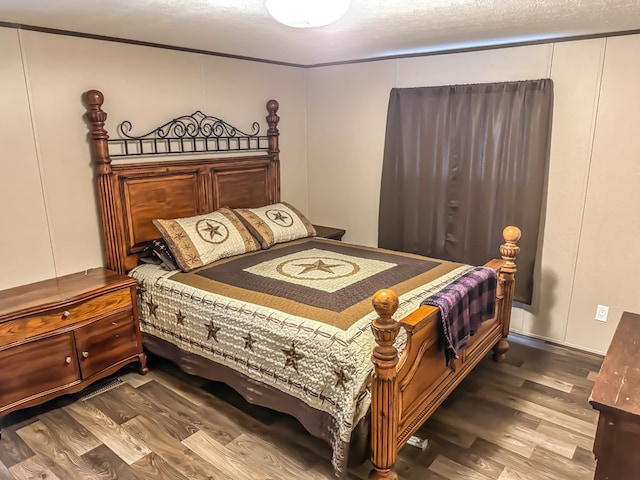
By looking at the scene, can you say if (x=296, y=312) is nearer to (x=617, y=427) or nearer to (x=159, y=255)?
(x=159, y=255)

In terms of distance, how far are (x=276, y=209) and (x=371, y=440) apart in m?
2.26

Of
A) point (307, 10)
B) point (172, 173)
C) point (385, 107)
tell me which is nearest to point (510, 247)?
point (385, 107)

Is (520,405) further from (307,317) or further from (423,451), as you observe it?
(307,317)

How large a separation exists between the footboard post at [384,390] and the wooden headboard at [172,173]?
206 cm

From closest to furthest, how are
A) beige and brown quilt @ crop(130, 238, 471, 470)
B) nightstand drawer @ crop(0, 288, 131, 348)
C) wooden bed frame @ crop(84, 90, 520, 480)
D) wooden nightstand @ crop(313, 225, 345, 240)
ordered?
wooden bed frame @ crop(84, 90, 520, 480)
beige and brown quilt @ crop(130, 238, 471, 470)
nightstand drawer @ crop(0, 288, 131, 348)
wooden nightstand @ crop(313, 225, 345, 240)

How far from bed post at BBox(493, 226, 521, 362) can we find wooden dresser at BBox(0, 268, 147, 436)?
237 centimetres

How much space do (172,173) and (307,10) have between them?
1901 mm

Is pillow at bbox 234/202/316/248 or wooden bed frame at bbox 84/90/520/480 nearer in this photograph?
wooden bed frame at bbox 84/90/520/480

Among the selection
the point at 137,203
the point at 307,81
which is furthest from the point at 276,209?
the point at 307,81

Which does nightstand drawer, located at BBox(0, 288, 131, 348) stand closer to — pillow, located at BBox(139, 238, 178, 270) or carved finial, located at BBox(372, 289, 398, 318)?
pillow, located at BBox(139, 238, 178, 270)

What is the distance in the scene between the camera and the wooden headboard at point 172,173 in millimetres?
3027

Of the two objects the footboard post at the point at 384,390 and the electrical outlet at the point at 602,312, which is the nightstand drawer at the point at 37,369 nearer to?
the footboard post at the point at 384,390

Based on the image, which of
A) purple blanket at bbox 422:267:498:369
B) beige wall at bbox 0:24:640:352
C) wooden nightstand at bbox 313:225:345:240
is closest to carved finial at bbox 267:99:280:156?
beige wall at bbox 0:24:640:352

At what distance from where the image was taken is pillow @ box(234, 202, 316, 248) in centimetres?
350
